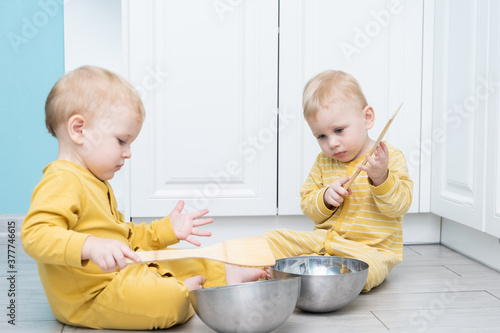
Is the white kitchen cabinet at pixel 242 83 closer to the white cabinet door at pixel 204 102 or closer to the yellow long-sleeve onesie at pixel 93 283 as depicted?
the white cabinet door at pixel 204 102

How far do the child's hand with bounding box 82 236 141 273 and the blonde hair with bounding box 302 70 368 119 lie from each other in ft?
2.00

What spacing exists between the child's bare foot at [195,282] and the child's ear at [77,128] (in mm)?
325

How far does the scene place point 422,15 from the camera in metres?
1.67

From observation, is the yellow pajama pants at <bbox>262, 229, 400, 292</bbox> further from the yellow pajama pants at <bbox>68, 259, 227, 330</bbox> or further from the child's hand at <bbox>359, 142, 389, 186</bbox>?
the yellow pajama pants at <bbox>68, 259, 227, 330</bbox>

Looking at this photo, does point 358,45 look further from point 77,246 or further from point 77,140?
point 77,246

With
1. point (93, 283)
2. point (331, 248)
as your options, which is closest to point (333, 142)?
point (331, 248)

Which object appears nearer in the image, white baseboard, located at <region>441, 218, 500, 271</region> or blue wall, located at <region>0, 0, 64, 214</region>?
white baseboard, located at <region>441, 218, 500, 271</region>

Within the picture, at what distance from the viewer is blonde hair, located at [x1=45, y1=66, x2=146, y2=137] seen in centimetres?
103

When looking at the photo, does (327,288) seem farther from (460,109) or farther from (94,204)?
(460,109)

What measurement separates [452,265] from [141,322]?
83 cm

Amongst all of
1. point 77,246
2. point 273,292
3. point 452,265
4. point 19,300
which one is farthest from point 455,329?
point 19,300

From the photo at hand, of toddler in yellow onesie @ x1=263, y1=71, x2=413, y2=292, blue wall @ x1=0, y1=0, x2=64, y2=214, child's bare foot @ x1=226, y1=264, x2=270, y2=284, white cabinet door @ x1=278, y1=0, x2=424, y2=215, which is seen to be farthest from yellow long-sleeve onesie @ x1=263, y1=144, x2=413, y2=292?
blue wall @ x1=0, y1=0, x2=64, y2=214

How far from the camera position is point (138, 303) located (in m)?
1.00

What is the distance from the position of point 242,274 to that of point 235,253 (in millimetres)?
243
